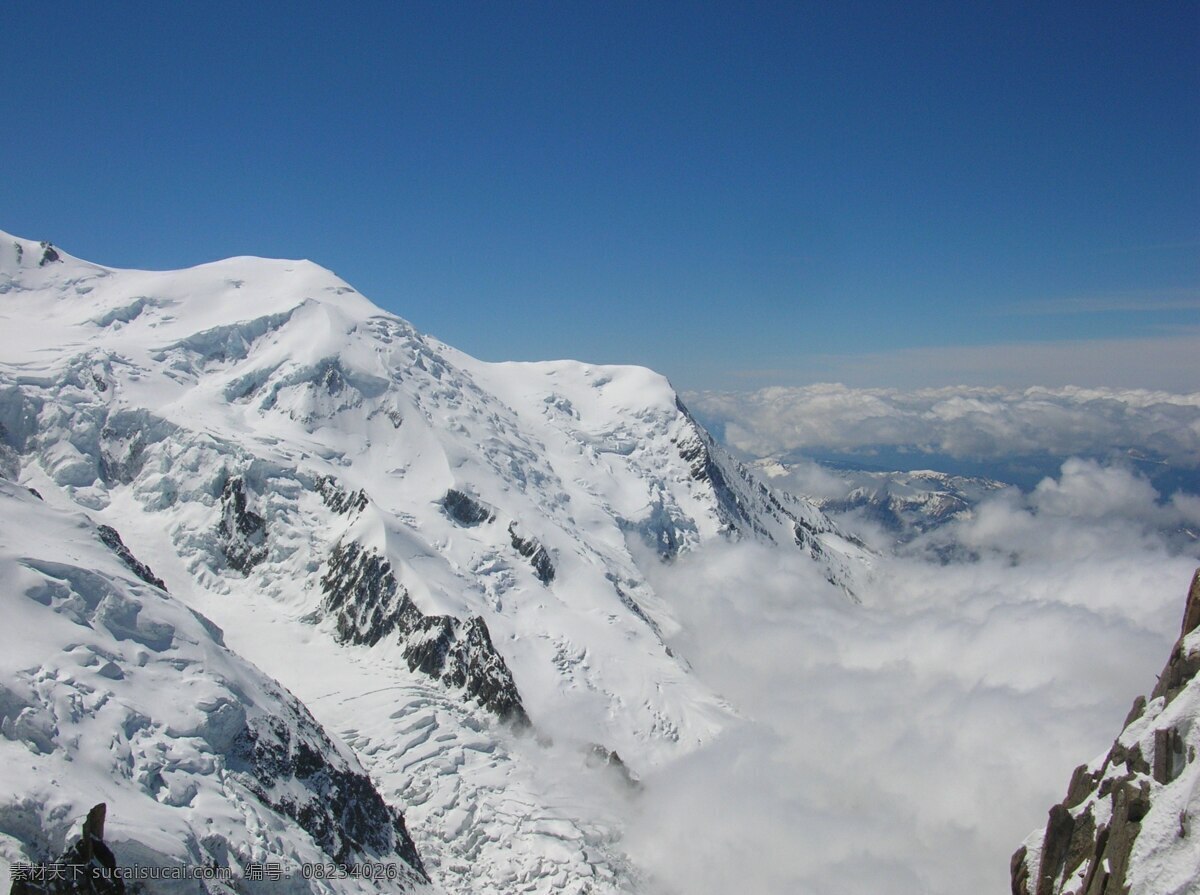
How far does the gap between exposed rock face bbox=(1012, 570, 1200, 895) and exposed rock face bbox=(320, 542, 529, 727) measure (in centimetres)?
9667

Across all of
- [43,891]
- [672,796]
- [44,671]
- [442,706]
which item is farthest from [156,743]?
[672,796]

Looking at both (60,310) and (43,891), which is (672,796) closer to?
(43,891)

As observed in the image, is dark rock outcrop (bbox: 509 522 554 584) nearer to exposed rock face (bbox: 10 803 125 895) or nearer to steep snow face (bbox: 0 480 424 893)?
steep snow face (bbox: 0 480 424 893)

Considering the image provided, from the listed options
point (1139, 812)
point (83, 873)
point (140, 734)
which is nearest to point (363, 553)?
point (140, 734)

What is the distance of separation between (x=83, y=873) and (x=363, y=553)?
103 metres

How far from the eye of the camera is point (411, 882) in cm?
8112

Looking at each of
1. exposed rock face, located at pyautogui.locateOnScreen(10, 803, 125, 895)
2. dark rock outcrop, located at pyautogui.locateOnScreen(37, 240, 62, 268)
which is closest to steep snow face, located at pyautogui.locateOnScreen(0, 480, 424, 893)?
exposed rock face, located at pyautogui.locateOnScreen(10, 803, 125, 895)

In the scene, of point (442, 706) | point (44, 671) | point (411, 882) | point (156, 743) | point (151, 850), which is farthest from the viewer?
point (442, 706)

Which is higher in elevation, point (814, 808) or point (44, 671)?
point (44, 671)

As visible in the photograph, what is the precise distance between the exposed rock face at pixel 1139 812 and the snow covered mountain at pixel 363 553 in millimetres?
76327

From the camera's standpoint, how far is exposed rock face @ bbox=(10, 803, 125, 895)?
37.3 metres

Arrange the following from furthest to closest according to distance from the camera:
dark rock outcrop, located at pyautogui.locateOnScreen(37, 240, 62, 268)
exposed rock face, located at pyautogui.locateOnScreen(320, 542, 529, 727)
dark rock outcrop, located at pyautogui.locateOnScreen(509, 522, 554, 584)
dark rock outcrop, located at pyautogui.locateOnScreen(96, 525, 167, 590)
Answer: dark rock outcrop, located at pyautogui.locateOnScreen(37, 240, 62, 268) < dark rock outcrop, located at pyautogui.locateOnScreen(509, 522, 554, 584) < exposed rock face, located at pyautogui.locateOnScreen(320, 542, 529, 727) < dark rock outcrop, located at pyautogui.locateOnScreen(96, 525, 167, 590)

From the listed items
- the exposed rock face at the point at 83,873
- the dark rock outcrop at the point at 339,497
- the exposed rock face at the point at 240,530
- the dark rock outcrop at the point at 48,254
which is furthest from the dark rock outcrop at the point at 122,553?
the dark rock outcrop at the point at 48,254

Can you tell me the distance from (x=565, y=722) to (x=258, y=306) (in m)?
138
